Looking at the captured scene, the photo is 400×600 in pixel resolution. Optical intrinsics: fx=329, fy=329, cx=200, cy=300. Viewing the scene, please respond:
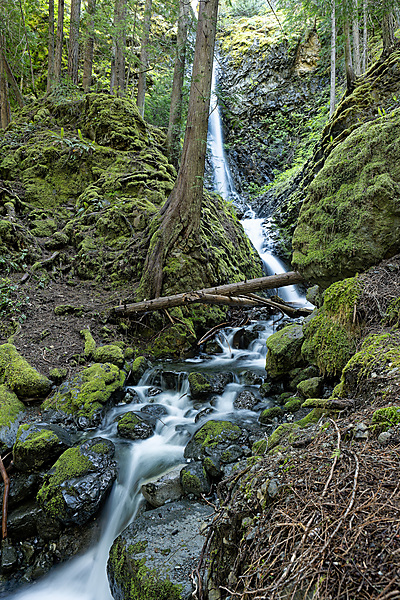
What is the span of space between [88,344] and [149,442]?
2.18 m

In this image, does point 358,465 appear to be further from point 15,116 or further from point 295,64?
point 295,64

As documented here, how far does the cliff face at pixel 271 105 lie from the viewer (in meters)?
17.8

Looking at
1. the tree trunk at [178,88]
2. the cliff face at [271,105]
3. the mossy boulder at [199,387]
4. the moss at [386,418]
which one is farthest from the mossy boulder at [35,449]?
the cliff face at [271,105]

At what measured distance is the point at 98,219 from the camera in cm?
861

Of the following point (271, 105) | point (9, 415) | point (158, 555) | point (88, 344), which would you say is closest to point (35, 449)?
point (9, 415)

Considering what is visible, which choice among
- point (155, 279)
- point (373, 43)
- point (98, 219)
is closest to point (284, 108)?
point (373, 43)

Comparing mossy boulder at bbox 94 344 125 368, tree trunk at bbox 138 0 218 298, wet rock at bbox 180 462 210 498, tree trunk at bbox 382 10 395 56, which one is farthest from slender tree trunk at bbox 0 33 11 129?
wet rock at bbox 180 462 210 498

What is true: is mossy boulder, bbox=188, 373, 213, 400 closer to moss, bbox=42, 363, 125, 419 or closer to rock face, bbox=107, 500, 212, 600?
moss, bbox=42, 363, 125, 419

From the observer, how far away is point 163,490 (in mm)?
3482

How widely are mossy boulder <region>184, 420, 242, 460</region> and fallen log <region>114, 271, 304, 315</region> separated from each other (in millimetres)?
2666

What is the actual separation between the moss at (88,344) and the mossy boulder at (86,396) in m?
0.38

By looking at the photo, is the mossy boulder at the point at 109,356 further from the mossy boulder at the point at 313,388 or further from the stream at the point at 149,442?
the mossy boulder at the point at 313,388

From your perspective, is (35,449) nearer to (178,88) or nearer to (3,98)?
(178,88)

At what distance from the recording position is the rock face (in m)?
2.33
